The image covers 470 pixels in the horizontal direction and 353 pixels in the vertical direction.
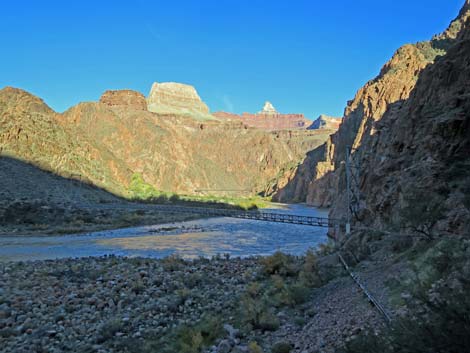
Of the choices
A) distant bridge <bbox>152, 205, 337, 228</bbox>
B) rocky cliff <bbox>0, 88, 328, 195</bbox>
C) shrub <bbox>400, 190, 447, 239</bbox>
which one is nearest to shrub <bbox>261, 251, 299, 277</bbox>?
shrub <bbox>400, 190, 447, 239</bbox>

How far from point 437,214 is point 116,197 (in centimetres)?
7439

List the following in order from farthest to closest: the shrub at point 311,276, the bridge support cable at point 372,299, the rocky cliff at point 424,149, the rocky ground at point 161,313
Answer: the rocky cliff at point 424,149 < the shrub at point 311,276 < the rocky ground at point 161,313 < the bridge support cable at point 372,299

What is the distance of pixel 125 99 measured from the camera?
18988 centimetres

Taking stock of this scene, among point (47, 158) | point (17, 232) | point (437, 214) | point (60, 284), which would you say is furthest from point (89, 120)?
point (437, 214)

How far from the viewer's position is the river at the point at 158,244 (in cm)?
3018

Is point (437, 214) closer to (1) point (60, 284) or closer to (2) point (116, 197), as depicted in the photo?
(1) point (60, 284)

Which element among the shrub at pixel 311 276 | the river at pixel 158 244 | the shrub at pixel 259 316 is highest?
the shrub at pixel 311 276

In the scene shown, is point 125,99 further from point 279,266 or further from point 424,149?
point 424,149

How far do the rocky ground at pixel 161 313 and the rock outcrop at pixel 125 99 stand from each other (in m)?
179

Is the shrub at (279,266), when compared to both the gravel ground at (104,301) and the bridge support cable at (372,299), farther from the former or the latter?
the bridge support cable at (372,299)

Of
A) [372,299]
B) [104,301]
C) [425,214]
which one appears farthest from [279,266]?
[372,299]

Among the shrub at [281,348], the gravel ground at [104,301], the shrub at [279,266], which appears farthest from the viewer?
the shrub at [279,266]

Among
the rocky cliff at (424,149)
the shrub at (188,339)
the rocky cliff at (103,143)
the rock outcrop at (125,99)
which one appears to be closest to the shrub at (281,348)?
the shrub at (188,339)

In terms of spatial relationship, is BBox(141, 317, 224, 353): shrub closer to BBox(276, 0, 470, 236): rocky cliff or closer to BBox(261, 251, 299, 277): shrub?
BBox(276, 0, 470, 236): rocky cliff
